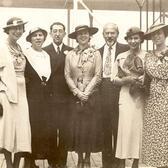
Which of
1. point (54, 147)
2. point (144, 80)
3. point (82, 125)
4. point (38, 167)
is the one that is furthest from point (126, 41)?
point (38, 167)

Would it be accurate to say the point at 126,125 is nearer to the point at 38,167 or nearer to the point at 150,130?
the point at 150,130

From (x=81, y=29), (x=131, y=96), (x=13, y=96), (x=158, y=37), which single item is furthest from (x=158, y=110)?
(x=13, y=96)

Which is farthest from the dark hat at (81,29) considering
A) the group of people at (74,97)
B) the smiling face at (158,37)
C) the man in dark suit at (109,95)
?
the smiling face at (158,37)

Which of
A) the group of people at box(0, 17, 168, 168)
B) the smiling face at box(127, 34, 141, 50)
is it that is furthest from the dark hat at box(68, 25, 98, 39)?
the smiling face at box(127, 34, 141, 50)

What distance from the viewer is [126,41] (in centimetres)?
359

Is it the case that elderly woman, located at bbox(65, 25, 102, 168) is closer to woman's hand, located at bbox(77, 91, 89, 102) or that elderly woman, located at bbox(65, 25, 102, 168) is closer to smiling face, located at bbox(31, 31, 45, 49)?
woman's hand, located at bbox(77, 91, 89, 102)

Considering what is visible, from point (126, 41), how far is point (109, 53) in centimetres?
19

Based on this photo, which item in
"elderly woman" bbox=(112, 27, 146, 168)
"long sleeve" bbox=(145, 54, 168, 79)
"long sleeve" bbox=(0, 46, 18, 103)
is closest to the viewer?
"long sleeve" bbox=(145, 54, 168, 79)

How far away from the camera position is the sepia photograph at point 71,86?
345 centimetres

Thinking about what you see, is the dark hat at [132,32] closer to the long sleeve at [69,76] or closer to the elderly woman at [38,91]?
the long sleeve at [69,76]

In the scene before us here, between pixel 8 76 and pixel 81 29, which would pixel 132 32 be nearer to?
pixel 81 29

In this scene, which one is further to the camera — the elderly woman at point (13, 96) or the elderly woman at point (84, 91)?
the elderly woman at point (84, 91)

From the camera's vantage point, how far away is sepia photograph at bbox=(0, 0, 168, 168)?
3.45 m

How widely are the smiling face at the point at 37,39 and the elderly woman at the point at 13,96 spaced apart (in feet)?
0.41
